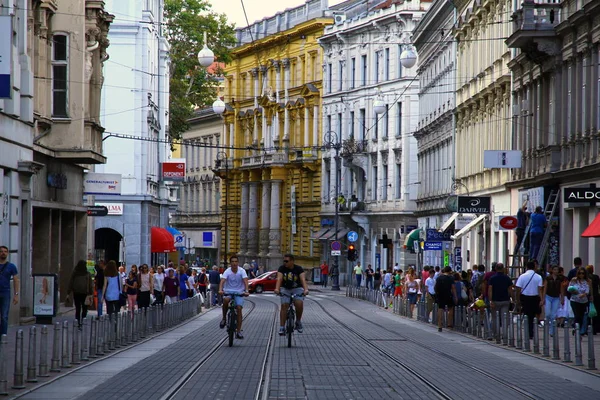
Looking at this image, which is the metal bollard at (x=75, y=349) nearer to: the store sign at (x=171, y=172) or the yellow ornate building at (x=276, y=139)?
the store sign at (x=171, y=172)

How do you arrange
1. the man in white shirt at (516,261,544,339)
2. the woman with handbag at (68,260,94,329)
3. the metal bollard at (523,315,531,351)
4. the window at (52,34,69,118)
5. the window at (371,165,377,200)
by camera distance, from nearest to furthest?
the metal bollard at (523,315,531,351), the man in white shirt at (516,261,544,339), the woman with handbag at (68,260,94,329), the window at (52,34,69,118), the window at (371,165,377,200)

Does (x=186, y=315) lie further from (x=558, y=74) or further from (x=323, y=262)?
(x=323, y=262)

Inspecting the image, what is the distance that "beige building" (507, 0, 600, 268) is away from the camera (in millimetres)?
36688

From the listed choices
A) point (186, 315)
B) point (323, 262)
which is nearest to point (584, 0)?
point (186, 315)

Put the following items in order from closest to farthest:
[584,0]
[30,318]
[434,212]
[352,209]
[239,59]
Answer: [30,318], [584,0], [434,212], [352,209], [239,59]

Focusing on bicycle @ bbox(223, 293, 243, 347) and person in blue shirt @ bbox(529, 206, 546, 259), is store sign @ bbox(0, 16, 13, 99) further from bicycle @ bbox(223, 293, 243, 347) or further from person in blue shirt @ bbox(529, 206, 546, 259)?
person in blue shirt @ bbox(529, 206, 546, 259)

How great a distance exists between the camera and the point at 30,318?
109 feet

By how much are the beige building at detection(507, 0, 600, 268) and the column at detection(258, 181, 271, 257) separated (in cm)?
5247

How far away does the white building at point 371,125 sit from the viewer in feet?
259

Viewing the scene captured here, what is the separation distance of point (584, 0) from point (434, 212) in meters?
31.1

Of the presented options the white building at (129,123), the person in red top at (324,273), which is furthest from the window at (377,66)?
the white building at (129,123)

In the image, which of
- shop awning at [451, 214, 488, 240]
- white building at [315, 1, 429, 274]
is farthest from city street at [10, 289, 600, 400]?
white building at [315, 1, 429, 274]

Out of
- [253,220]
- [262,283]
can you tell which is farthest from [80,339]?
[253,220]

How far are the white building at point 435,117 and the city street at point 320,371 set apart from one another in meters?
32.8
